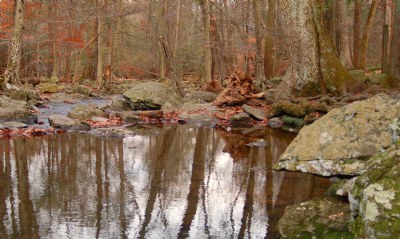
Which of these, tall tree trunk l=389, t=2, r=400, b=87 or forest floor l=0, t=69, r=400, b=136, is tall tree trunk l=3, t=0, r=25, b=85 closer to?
forest floor l=0, t=69, r=400, b=136

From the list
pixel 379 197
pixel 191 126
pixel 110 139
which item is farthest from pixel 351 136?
pixel 191 126

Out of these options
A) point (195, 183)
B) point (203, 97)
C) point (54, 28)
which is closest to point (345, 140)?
Answer: point (195, 183)

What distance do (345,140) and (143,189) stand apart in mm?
2725

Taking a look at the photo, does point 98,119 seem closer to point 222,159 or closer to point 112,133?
point 112,133

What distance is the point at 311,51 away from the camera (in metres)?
14.1

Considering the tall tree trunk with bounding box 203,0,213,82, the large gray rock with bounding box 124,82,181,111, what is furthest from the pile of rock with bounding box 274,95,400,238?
the tall tree trunk with bounding box 203,0,213,82

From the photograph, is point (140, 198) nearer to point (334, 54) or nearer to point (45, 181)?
point (45, 181)

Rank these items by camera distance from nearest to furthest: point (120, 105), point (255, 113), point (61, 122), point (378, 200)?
point (378, 200) < point (61, 122) < point (255, 113) < point (120, 105)

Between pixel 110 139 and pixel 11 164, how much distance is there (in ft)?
9.66

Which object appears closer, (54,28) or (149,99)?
(149,99)

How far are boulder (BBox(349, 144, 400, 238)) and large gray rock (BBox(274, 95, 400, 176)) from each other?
1.33 metres

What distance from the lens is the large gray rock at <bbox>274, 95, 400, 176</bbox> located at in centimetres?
490

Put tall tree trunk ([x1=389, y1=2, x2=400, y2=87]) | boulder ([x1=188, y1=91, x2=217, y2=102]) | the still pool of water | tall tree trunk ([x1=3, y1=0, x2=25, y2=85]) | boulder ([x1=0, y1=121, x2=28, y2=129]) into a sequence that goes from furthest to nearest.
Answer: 1. boulder ([x1=188, y1=91, x2=217, y2=102])
2. tall tree trunk ([x1=3, y1=0, x2=25, y2=85])
3. tall tree trunk ([x1=389, y1=2, x2=400, y2=87])
4. boulder ([x1=0, y1=121, x2=28, y2=129])
5. the still pool of water

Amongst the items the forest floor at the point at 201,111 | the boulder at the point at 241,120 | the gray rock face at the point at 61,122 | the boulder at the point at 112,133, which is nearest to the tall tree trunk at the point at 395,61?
the forest floor at the point at 201,111
